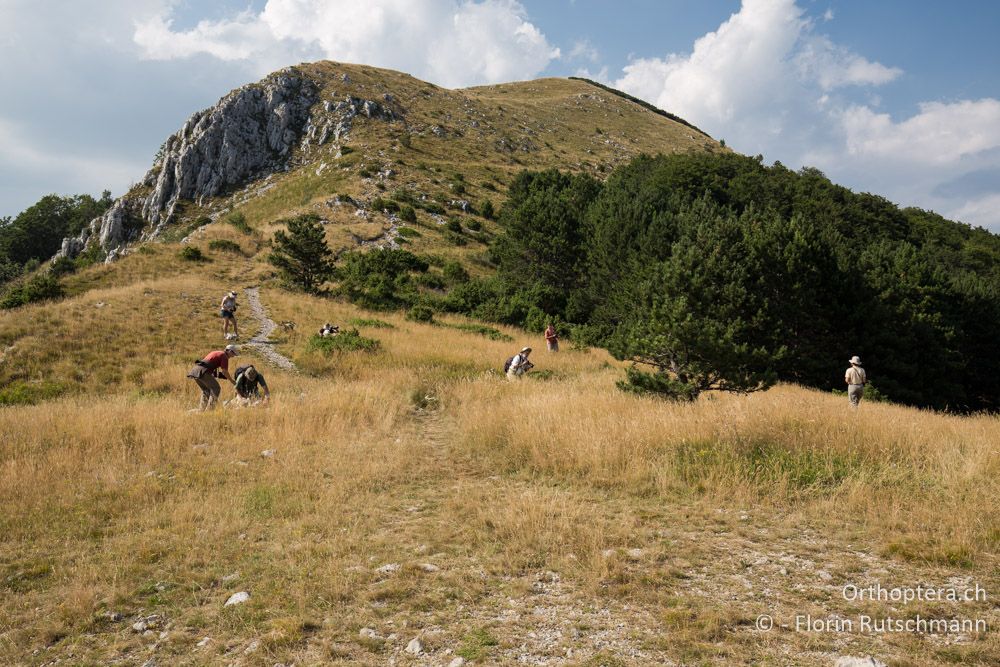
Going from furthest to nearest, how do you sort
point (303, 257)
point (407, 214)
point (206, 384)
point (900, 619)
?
point (407, 214) < point (303, 257) < point (206, 384) < point (900, 619)

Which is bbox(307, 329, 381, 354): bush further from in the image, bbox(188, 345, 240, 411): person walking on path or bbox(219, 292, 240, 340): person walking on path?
bbox(188, 345, 240, 411): person walking on path

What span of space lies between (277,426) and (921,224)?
238ft

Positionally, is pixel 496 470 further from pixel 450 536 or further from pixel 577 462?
pixel 450 536

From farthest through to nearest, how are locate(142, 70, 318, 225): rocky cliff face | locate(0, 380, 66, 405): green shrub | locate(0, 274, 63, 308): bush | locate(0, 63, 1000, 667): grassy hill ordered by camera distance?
1. locate(142, 70, 318, 225): rocky cliff face
2. locate(0, 274, 63, 308): bush
3. locate(0, 380, 66, 405): green shrub
4. locate(0, 63, 1000, 667): grassy hill

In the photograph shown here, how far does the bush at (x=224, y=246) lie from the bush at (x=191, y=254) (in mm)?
1947

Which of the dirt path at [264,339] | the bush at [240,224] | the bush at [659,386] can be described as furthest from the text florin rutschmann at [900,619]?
the bush at [240,224]

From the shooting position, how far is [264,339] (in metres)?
18.4

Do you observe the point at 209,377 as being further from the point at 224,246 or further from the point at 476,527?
the point at 224,246

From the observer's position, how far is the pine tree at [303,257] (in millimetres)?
27078

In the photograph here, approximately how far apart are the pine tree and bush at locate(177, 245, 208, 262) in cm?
592

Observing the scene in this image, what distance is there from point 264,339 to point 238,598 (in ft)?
52.3

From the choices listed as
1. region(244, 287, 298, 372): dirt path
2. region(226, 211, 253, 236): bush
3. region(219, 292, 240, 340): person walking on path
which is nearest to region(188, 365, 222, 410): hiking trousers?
region(244, 287, 298, 372): dirt path

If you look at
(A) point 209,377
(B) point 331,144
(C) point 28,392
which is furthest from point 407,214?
(A) point 209,377

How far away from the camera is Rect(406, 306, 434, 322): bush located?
2487 centimetres
